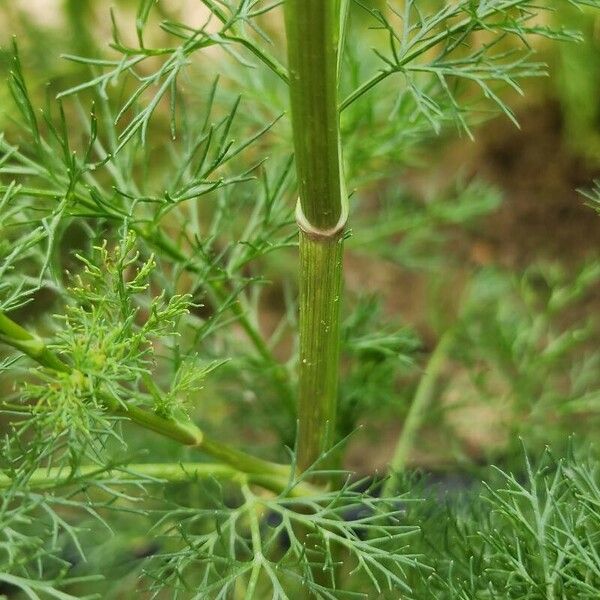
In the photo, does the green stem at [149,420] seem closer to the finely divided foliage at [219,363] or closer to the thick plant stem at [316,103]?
the finely divided foliage at [219,363]

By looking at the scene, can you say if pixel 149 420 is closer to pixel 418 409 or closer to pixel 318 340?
pixel 318 340

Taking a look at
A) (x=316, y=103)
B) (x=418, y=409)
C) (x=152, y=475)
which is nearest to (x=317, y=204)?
(x=316, y=103)

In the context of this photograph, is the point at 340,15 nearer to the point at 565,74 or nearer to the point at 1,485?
the point at 1,485

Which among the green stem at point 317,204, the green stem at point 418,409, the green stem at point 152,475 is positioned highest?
the green stem at point 317,204

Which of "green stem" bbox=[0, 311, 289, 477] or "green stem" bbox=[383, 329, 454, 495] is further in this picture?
"green stem" bbox=[383, 329, 454, 495]

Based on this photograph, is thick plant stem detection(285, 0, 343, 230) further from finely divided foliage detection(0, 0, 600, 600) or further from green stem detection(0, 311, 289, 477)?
green stem detection(0, 311, 289, 477)

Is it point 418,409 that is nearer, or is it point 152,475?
point 152,475

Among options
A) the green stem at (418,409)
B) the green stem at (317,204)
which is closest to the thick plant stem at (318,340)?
the green stem at (317,204)

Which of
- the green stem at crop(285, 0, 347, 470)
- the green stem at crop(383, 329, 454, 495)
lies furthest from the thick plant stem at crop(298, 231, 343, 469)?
the green stem at crop(383, 329, 454, 495)
